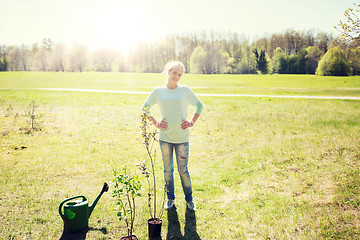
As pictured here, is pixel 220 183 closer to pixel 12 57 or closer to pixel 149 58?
pixel 149 58

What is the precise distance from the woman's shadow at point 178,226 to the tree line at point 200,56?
6795cm

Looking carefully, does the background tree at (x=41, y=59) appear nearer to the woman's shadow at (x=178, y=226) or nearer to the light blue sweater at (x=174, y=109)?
the light blue sweater at (x=174, y=109)

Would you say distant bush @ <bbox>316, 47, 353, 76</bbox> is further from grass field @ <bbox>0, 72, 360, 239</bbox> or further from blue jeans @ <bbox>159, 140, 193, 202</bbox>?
blue jeans @ <bbox>159, 140, 193, 202</bbox>

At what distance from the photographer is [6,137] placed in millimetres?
10023

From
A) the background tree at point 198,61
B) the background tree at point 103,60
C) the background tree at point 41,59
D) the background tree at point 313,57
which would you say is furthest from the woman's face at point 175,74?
the background tree at point 41,59

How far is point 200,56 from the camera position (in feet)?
260

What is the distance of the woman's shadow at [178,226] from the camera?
412 centimetres

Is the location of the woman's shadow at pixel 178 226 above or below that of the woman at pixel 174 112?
below

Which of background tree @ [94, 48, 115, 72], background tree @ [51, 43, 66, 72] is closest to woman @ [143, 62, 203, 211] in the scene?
background tree @ [51, 43, 66, 72]

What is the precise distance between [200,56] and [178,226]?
7761 centimetres

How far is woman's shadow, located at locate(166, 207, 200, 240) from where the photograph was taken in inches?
162

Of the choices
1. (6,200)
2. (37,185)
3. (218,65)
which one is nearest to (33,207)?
(6,200)

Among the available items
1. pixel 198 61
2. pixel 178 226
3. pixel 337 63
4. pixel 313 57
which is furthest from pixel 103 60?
pixel 178 226

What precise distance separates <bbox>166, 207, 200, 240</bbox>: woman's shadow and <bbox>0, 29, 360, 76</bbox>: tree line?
68.0 metres
